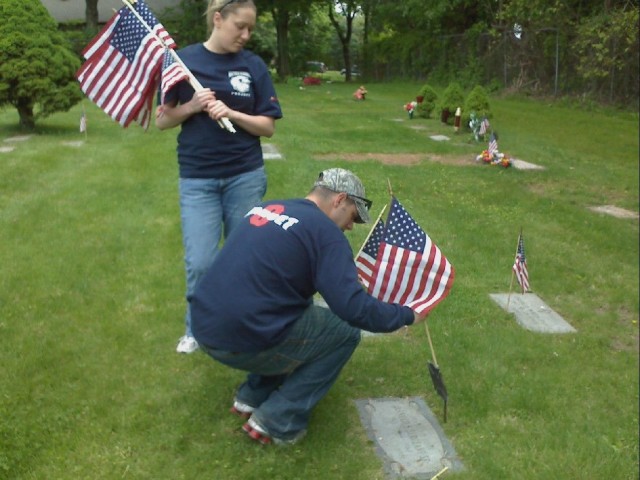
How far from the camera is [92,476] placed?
290 centimetres

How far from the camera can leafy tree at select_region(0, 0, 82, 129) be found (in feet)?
26.1

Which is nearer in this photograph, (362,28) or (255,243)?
(255,243)

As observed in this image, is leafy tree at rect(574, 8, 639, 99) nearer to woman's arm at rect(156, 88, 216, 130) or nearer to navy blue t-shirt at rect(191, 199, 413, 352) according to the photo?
woman's arm at rect(156, 88, 216, 130)

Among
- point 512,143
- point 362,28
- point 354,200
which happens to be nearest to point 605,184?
point 512,143

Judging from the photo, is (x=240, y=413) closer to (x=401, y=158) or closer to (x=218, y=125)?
(x=218, y=125)

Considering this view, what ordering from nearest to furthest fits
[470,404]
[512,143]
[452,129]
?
[470,404], [512,143], [452,129]

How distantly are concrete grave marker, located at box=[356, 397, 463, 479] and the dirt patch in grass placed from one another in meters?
6.62

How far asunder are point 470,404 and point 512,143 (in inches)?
372

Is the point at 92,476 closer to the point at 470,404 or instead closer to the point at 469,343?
the point at 470,404

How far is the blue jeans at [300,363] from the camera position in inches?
118

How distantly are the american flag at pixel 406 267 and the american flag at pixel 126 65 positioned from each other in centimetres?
145

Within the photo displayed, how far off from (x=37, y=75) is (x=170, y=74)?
684cm

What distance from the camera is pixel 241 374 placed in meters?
3.75

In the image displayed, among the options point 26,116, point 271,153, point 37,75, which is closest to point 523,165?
point 271,153
